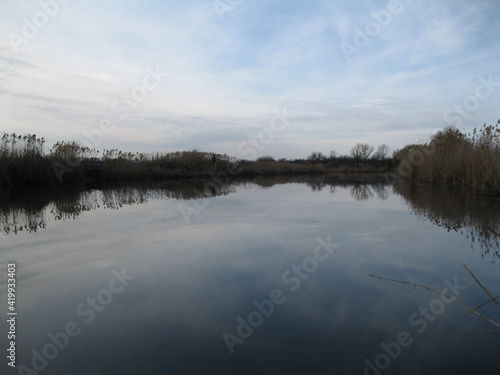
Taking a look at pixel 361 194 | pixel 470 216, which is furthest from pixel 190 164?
pixel 470 216

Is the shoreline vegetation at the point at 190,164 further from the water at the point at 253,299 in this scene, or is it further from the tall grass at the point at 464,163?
the water at the point at 253,299

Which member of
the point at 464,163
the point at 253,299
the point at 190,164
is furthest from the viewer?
the point at 190,164

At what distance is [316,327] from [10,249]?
4.06 metres

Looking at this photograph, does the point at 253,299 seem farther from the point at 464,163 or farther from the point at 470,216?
the point at 464,163

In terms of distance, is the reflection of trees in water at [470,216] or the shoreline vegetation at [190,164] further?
the shoreline vegetation at [190,164]

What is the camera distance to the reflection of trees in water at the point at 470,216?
14.4 ft

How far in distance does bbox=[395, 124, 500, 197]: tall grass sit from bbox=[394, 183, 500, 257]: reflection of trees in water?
927 mm

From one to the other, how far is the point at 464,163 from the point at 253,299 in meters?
10.8

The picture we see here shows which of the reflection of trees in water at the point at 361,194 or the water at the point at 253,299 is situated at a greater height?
the reflection of trees in water at the point at 361,194

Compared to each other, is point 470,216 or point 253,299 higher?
point 470,216

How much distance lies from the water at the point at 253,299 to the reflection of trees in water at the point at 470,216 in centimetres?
6

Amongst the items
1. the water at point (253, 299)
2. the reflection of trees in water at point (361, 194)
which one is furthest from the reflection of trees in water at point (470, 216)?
the reflection of trees in water at point (361, 194)

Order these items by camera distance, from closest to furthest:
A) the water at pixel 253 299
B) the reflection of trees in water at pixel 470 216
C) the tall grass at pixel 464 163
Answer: the water at pixel 253 299, the reflection of trees in water at pixel 470 216, the tall grass at pixel 464 163

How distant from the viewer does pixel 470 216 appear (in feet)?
19.6
